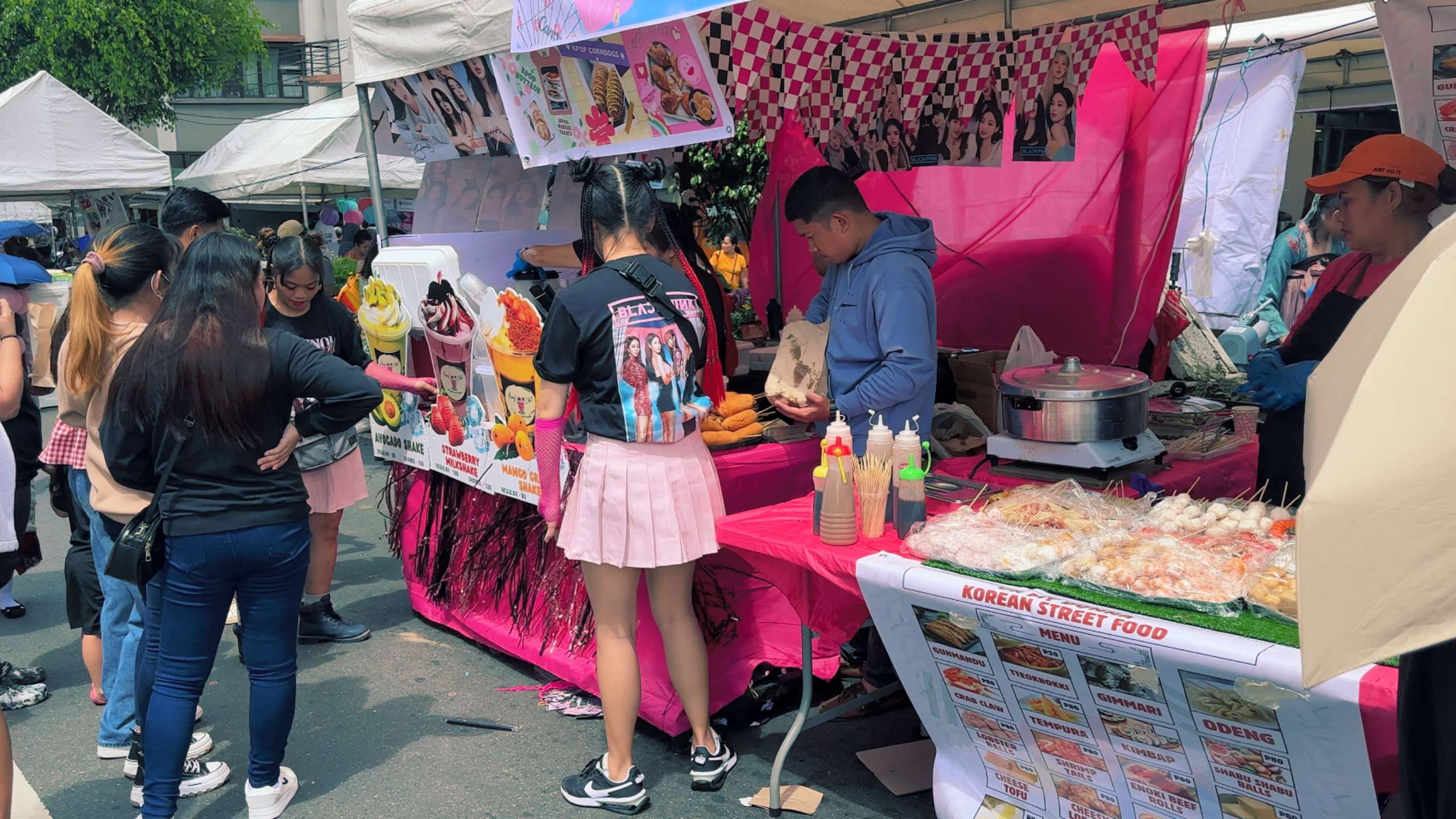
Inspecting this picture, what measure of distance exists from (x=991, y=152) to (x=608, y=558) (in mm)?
2854

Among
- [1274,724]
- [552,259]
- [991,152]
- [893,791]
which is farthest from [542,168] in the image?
[1274,724]

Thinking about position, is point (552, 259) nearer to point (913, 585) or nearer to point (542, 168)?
point (542, 168)

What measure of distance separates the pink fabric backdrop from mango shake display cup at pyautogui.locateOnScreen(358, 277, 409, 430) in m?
1.97

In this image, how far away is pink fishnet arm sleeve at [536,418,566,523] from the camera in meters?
2.94

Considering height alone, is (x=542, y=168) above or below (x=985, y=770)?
above

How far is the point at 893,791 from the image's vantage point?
313 cm

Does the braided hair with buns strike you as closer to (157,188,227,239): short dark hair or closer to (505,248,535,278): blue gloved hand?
(505,248,535,278): blue gloved hand

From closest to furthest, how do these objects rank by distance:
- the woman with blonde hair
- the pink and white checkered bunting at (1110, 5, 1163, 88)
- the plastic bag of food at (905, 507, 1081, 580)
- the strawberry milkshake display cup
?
the plastic bag of food at (905, 507, 1081, 580)
the woman with blonde hair
the strawberry milkshake display cup
the pink and white checkered bunting at (1110, 5, 1163, 88)

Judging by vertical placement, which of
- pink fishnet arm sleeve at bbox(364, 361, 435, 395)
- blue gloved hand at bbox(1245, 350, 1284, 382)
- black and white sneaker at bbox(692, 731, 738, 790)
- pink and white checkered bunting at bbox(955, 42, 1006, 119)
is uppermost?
pink and white checkered bunting at bbox(955, 42, 1006, 119)

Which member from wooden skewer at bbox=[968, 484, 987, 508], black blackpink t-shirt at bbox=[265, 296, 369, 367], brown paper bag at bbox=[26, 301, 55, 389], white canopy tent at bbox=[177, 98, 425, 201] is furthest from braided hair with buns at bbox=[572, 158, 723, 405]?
white canopy tent at bbox=[177, 98, 425, 201]

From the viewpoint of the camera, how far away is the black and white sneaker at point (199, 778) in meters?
3.21

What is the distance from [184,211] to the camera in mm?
4145

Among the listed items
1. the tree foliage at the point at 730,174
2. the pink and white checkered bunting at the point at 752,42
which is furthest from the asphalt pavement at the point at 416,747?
the tree foliage at the point at 730,174

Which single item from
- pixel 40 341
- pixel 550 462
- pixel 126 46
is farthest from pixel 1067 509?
pixel 126 46
